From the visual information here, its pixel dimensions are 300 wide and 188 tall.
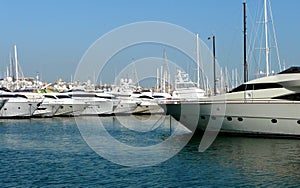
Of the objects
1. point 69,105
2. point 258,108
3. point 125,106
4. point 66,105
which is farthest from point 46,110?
point 258,108

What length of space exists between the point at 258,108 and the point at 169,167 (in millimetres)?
12742

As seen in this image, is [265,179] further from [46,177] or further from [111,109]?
[111,109]

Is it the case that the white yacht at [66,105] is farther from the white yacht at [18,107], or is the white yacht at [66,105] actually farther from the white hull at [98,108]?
the white yacht at [18,107]

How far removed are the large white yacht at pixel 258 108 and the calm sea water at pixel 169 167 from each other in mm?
1235

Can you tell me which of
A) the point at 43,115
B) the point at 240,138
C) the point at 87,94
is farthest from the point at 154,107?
the point at 240,138

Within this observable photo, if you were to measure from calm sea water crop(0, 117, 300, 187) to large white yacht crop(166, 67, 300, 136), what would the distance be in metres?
1.23

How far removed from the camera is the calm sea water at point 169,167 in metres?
21.8

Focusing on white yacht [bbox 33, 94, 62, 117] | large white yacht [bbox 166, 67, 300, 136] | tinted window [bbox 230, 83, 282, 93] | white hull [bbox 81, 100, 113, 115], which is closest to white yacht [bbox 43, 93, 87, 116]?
white yacht [bbox 33, 94, 62, 117]

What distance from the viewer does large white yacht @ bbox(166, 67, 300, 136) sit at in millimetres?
35125

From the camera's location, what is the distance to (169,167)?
84.0 feet

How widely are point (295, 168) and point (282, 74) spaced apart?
564 inches

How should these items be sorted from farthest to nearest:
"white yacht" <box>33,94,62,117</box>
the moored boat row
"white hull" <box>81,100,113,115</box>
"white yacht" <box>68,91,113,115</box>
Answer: "white hull" <box>81,100,113,115</box> < "white yacht" <box>68,91,113,115</box> < "white yacht" <box>33,94,62,117</box> < the moored boat row

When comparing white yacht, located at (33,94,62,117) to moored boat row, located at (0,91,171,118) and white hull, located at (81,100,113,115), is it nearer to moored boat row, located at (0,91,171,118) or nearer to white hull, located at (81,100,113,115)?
Result: moored boat row, located at (0,91,171,118)

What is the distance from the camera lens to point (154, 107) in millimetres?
86750
